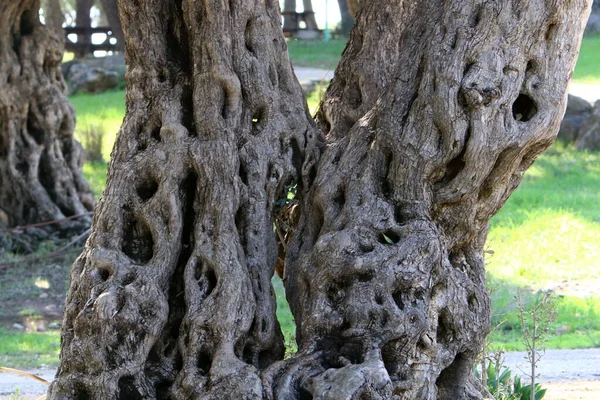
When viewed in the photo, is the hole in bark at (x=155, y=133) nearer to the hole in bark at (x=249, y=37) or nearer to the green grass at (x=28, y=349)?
the hole in bark at (x=249, y=37)

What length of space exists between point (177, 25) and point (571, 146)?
14102mm

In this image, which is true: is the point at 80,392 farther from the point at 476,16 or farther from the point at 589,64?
the point at 589,64

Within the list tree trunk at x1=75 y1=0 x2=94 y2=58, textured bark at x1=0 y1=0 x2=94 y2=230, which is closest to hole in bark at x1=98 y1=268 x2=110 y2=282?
textured bark at x1=0 y1=0 x2=94 y2=230

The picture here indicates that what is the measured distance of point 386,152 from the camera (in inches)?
173

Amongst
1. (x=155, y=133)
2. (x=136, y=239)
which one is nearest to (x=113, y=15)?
(x=155, y=133)

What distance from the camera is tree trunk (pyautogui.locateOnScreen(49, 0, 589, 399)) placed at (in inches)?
159

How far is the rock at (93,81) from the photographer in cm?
2441

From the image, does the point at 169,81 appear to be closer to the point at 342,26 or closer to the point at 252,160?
the point at 252,160

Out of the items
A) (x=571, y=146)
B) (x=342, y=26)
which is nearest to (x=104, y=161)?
(x=571, y=146)

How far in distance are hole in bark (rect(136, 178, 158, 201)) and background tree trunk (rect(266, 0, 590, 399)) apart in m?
0.70

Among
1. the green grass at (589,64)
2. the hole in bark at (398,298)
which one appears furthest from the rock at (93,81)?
the hole in bark at (398,298)

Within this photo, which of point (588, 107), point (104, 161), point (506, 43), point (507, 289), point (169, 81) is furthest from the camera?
point (588, 107)

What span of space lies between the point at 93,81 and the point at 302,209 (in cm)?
2071

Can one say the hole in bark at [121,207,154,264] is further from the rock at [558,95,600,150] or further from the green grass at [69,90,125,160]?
the rock at [558,95,600,150]
